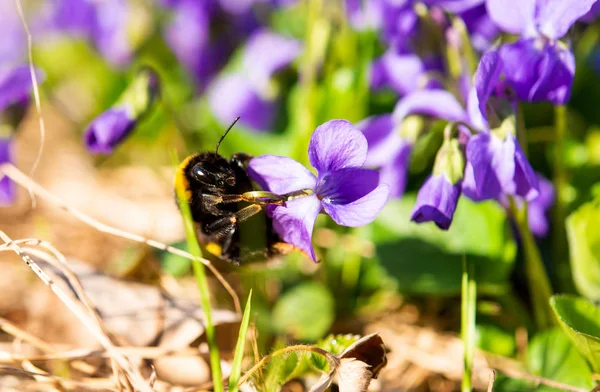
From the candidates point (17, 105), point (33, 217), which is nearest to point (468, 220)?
point (17, 105)

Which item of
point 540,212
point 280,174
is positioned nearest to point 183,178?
point 280,174

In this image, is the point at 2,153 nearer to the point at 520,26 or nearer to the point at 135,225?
the point at 135,225

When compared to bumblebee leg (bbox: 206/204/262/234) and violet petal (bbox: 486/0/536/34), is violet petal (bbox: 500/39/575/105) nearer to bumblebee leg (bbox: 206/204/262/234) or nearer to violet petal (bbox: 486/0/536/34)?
violet petal (bbox: 486/0/536/34)

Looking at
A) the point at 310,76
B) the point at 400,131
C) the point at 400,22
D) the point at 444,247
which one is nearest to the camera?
the point at 400,131

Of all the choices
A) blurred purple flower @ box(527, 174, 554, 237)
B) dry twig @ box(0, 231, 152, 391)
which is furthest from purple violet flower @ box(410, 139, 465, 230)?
dry twig @ box(0, 231, 152, 391)

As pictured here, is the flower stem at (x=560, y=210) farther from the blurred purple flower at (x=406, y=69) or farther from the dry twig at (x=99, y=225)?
the dry twig at (x=99, y=225)

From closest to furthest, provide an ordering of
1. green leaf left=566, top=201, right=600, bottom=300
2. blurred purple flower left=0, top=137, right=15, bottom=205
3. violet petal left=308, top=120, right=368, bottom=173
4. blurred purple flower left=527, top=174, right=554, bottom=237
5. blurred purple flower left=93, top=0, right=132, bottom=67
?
violet petal left=308, top=120, right=368, bottom=173
green leaf left=566, top=201, right=600, bottom=300
blurred purple flower left=527, top=174, right=554, bottom=237
blurred purple flower left=0, top=137, right=15, bottom=205
blurred purple flower left=93, top=0, right=132, bottom=67

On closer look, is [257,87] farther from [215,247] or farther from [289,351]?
[289,351]
